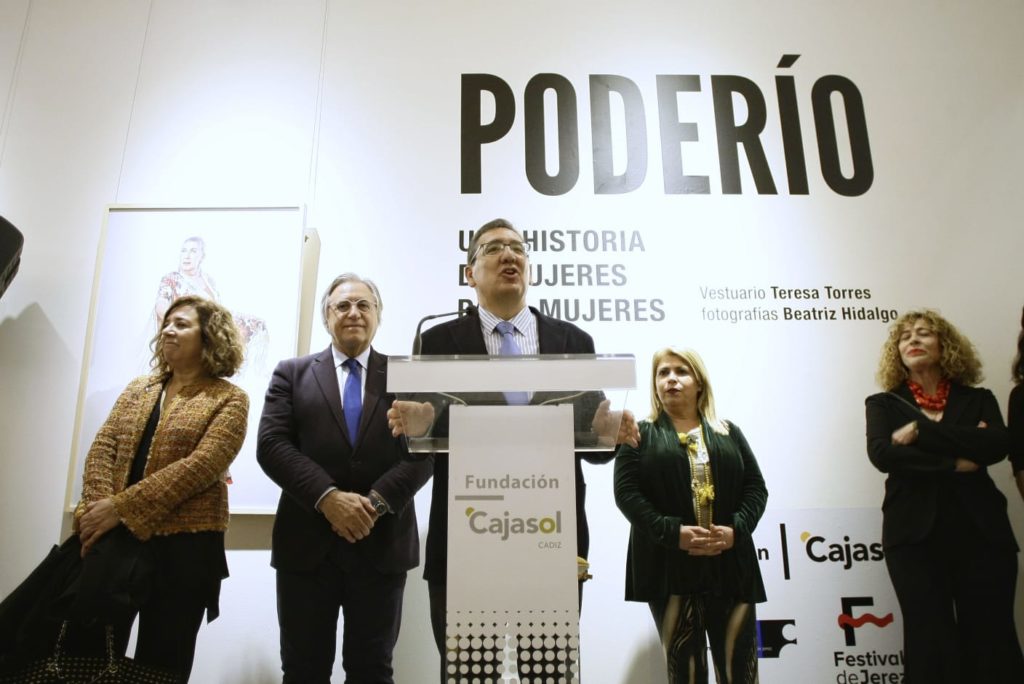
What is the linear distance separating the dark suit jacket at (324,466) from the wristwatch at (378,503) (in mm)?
18

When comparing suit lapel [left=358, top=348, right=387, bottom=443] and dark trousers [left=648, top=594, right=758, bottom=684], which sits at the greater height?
suit lapel [left=358, top=348, right=387, bottom=443]

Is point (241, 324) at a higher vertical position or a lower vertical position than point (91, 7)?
lower

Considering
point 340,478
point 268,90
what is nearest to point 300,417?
point 340,478

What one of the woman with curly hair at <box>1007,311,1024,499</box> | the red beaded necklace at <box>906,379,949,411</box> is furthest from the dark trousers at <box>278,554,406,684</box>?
the woman with curly hair at <box>1007,311,1024,499</box>

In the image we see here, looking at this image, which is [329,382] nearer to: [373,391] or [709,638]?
[373,391]

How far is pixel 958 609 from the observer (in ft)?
9.00

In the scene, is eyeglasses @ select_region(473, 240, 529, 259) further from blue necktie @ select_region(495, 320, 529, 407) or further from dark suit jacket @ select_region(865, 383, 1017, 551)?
dark suit jacket @ select_region(865, 383, 1017, 551)

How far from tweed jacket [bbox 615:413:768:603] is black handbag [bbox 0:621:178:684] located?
1594 millimetres

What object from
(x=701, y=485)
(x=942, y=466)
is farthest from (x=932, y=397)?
(x=701, y=485)

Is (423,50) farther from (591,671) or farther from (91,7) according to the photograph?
(591,671)

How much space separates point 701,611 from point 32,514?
9.24 ft

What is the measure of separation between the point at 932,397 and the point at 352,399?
239cm

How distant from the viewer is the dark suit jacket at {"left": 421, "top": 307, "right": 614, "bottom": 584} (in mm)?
2143

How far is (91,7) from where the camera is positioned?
3.84 m
